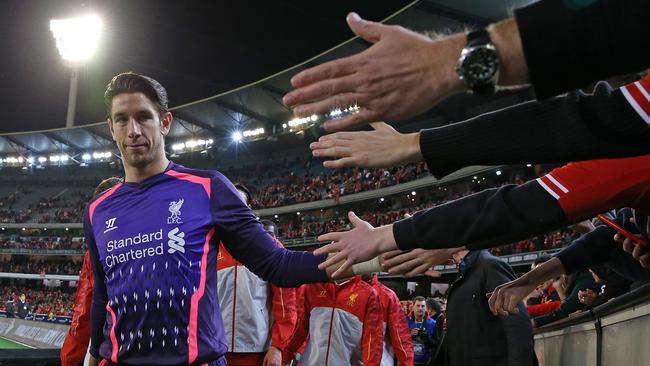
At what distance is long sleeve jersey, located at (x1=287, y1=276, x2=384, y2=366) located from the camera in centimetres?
472

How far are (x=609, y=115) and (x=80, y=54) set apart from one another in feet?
92.1

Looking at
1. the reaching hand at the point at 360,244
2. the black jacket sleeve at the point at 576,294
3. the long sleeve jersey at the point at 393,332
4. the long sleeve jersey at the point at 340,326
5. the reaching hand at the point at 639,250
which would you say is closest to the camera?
the reaching hand at the point at 360,244

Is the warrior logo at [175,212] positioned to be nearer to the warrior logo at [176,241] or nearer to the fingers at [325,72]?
the warrior logo at [176,241]

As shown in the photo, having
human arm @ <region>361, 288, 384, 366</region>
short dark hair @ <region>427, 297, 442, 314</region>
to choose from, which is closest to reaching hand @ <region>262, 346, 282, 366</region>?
human arm @ <region>361, 288, 384, 366</region>

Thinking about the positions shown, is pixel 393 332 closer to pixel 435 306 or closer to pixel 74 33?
pixel 435 306

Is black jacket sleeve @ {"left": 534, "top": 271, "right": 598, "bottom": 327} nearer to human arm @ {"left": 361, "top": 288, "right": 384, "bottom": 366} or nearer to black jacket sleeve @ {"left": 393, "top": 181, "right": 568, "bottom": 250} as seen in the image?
human arm @ {"left": 361, "top": 288, "right": 384, "bottom": 366}

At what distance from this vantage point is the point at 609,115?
1.25 m

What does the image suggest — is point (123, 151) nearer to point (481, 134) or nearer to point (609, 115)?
point (481, 134)

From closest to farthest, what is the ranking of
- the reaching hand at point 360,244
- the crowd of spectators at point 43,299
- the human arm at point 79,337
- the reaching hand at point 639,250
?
the reaching hand at point 360,244 < the reaching hand at point 639,250 < the human arm at point 79,337 < the crowd of spectators at point 43,299

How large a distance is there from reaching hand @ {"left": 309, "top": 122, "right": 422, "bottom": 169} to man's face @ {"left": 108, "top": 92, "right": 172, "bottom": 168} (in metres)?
1.14

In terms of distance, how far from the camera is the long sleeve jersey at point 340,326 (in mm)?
4719

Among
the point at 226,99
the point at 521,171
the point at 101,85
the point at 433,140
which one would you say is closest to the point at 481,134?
the point at 433,140

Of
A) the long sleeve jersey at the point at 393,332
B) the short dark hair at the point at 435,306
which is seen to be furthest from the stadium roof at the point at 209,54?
the long sleeve jersey at the point at 393,332

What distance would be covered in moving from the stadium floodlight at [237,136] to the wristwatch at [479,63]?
37186 mm
